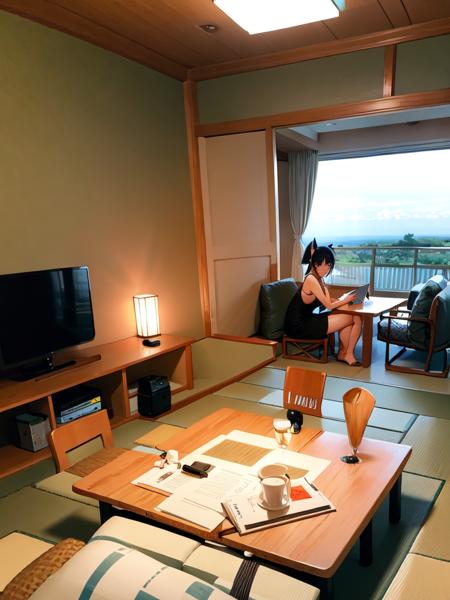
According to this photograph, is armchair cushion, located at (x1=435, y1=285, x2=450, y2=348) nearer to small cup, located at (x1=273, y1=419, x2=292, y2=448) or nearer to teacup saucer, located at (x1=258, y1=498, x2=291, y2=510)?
small cup, located at (x1=273, y1=419, x2=292, y2=448)

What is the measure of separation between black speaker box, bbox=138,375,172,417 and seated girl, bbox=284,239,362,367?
1721 millimetres

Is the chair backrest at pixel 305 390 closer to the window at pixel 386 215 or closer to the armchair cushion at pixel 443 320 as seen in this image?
the armchair cushion at pixel 443 320

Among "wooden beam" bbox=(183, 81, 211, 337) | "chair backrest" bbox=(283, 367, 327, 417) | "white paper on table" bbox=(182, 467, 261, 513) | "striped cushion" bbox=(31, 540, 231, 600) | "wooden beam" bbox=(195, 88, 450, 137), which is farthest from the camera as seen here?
"wooden beam" bbox=(183, 81, 211, 337)

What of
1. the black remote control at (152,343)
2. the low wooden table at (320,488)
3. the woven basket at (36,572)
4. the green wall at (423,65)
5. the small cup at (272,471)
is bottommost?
the low wooden table at (320,488)

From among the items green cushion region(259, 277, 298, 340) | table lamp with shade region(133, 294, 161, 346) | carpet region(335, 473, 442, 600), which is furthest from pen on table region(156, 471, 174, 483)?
green cushion region(259, 277, 298, 340)

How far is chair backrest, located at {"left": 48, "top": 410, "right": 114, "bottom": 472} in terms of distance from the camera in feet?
6.40

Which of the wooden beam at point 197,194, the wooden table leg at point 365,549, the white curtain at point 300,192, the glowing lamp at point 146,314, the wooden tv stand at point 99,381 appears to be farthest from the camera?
the white curtain at point 300,192

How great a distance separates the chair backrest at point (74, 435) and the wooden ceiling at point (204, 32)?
8.09 ft

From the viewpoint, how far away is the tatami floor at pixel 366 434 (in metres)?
1.96

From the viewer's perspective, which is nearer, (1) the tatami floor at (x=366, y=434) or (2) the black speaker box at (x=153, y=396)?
(1) the tatami floor at (x=366, y=434)

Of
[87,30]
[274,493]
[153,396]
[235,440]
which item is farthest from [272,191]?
[274,493]

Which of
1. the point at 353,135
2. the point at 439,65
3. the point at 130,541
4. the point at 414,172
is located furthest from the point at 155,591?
the point at 414,172

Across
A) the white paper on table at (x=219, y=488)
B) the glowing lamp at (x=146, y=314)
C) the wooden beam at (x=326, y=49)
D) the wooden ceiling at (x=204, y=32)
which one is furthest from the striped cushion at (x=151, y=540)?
the wooden beam at (x=326, y=49)

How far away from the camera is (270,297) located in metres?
4.85
